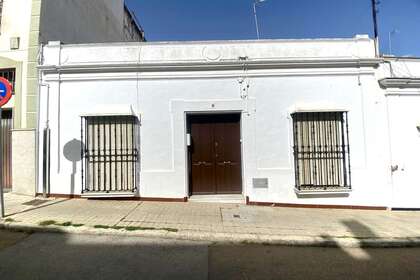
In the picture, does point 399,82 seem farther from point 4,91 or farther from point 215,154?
point 4,91

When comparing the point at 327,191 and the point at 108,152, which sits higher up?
the point at 108,152

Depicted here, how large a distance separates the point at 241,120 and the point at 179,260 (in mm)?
4498

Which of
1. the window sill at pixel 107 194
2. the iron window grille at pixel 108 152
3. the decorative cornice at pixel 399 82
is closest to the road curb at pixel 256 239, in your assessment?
the window sill at pixel 107 194

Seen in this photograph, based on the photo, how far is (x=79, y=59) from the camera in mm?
7887

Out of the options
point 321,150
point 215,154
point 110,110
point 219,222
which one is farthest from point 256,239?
point 110,110

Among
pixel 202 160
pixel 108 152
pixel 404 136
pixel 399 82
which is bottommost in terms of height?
pixel 202 160

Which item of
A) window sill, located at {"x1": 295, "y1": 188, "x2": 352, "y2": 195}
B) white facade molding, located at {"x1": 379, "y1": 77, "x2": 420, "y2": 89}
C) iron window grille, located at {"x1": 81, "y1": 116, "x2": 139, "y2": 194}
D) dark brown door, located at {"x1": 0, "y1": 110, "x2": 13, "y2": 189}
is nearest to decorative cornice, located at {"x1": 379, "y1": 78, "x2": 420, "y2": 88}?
white facade molding, located at {"x1": 379, "y1": 77, "x2": 420, "y2": 89}

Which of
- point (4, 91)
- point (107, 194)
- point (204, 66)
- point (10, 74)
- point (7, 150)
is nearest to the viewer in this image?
point (4, 91)

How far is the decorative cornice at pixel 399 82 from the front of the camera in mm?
7672

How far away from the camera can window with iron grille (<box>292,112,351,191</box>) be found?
757 cm

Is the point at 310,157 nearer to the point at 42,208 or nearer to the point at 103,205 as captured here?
the point at 103,205

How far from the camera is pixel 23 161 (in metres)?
7.64

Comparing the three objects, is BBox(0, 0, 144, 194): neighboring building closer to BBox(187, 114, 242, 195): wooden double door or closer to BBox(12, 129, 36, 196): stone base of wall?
BBox(12, 129, 36, 196): stone base of wall

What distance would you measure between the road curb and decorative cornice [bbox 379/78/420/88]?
4382mm
